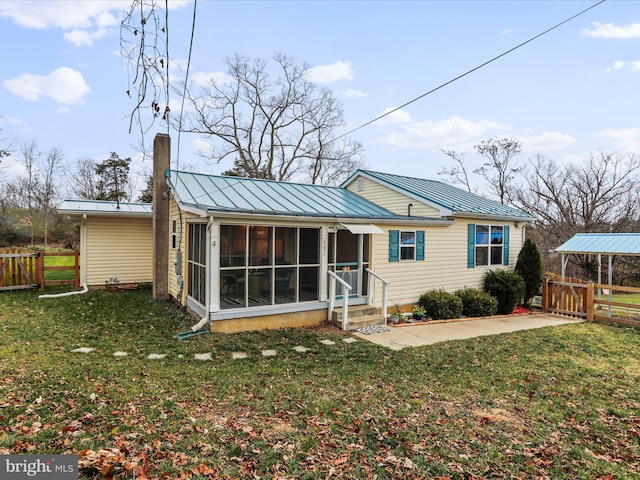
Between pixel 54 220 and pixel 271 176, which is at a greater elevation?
pixel 271 176

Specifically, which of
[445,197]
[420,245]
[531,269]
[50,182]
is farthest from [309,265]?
[50,182]

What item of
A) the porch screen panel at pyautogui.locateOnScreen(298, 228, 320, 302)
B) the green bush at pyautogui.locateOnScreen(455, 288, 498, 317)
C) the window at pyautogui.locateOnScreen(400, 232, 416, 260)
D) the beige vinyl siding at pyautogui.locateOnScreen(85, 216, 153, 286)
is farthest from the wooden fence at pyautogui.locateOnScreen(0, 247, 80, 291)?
the green bush at pyautogui.locateOnScreen(455, 288, 498, 317)

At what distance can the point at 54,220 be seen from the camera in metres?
27.8

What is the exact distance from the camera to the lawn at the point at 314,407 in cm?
334

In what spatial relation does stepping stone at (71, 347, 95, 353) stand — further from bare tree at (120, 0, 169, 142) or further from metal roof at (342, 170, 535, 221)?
metal roof at (342, 170, 535, 221)

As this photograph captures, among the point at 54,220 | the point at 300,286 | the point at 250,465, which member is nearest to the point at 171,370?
the point at 250,465

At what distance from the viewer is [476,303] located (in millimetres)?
11055

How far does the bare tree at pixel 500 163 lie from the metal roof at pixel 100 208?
2429cm

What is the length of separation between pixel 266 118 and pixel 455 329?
71.7 feet

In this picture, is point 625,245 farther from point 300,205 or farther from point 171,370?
point 171,370

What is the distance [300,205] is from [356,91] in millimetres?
6852

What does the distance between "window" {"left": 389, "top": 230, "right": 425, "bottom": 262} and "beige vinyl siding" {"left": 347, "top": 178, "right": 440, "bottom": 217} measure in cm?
104

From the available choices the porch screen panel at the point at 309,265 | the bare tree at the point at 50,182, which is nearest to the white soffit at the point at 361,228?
the porch screen panel at the point at 309,265

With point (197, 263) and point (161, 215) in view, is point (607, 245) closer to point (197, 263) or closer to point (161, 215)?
point (197, 263)
